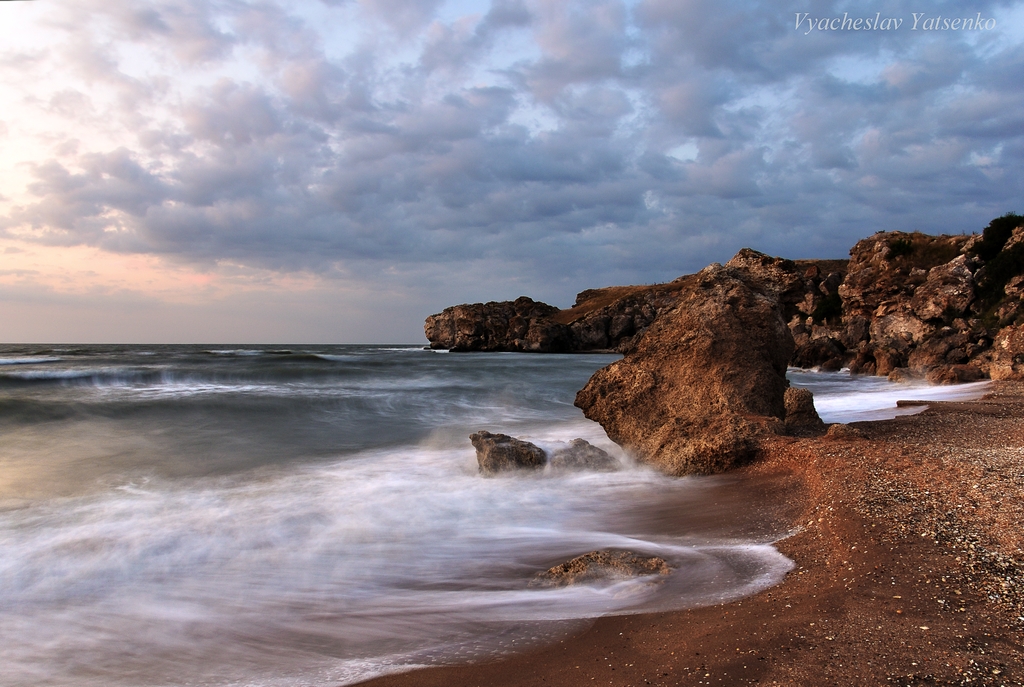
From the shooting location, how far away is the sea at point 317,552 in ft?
10.8

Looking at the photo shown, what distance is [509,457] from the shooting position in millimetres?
7160

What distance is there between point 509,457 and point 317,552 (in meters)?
2.70

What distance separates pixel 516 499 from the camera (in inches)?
247

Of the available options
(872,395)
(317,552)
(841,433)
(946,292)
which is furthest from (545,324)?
(317,552)

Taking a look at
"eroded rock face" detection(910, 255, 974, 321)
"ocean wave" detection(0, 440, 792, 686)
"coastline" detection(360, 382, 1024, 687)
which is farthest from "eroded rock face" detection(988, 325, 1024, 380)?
"ocean wave" detection(0, 440, 792, 686)

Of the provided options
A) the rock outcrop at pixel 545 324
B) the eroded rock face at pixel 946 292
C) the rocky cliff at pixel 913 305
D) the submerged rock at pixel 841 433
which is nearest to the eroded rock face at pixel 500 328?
the rock outcrop at pixel 545 324

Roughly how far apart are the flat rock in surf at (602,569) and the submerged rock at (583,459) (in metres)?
3.09

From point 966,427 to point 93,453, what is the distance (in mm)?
12965

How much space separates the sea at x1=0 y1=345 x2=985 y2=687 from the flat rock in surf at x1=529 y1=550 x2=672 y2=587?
3.2 inches

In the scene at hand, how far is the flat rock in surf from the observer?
375 cm

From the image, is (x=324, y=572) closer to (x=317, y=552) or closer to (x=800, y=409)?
(x=317, y=552)

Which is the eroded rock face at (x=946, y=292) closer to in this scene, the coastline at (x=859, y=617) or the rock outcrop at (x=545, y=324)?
the coastline at (x=859, y=617)

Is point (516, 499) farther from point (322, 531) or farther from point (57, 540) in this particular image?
point (57, 540)

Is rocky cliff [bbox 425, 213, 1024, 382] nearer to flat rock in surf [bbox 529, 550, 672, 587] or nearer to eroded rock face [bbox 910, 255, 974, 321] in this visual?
eroded rock face [bbox 910, 255, 974, 321]
